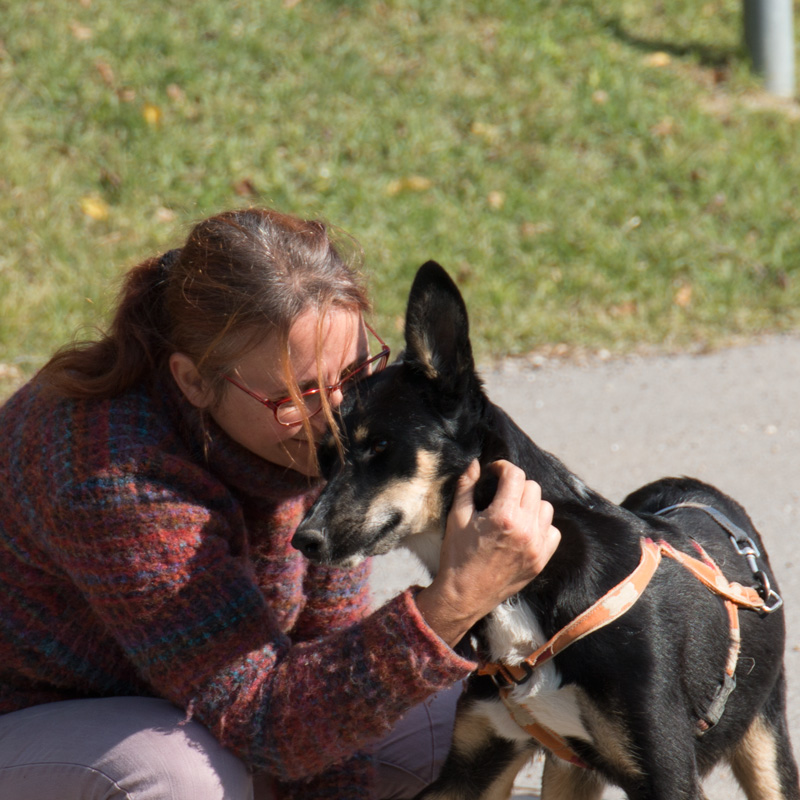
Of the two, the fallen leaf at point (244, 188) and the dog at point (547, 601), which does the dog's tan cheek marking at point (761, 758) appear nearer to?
the dog at point (547, 601)

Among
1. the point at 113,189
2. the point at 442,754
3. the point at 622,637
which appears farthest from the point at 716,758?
the point at 113,189

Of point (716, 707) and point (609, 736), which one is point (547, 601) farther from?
point (716, 707)

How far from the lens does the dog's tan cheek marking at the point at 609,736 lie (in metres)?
2.28

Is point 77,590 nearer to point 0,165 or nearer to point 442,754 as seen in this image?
point 442,754

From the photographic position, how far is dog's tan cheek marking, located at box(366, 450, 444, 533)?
7.75 feet

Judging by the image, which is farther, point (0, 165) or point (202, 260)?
point (0, 165)

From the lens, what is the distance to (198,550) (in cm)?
233

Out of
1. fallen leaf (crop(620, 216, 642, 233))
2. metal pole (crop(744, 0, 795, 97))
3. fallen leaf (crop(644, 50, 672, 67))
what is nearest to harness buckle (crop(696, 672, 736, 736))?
fallen leaf (crop(620, 216, 642, 233))

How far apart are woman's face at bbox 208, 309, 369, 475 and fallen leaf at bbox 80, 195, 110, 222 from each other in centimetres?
393

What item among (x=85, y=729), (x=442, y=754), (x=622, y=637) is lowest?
(x=442, y=754)

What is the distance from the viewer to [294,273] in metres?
2.39

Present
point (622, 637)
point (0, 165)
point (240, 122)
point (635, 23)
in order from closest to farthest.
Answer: point (622, 637) → point (0, 165) → point (240, 122) → point (635, 23)

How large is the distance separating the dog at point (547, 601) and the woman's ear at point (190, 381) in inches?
12.0

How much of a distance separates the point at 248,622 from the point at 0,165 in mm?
4670
